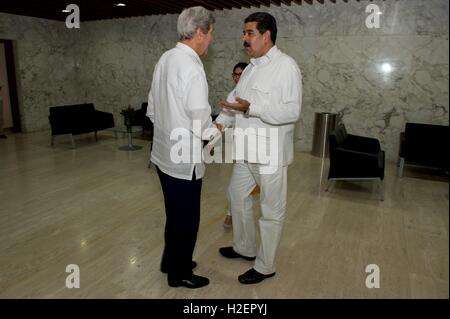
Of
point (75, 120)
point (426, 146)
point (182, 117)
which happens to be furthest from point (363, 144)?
point (75, 120)

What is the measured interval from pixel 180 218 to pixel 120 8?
672cm

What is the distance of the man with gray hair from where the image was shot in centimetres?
201

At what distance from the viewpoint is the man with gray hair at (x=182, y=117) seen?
6.59ft

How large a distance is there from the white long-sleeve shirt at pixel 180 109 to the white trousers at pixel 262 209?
17.5 inches

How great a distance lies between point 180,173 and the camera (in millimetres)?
2148

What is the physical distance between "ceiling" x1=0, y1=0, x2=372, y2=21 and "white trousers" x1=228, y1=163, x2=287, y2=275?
5.14m

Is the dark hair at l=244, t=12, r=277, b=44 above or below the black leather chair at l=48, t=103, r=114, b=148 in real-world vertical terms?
above

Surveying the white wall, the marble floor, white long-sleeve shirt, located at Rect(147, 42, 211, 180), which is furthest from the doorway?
white long-sleeve shirt, located at Rect(147, 42, 211, 180)

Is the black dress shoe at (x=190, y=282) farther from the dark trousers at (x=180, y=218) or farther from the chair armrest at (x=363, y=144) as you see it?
the chair armrest at (x=363, y=144)

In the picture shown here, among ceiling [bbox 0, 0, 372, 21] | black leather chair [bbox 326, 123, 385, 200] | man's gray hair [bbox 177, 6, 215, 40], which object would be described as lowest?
black leather chair [bbox 326, 123, 385, 200]

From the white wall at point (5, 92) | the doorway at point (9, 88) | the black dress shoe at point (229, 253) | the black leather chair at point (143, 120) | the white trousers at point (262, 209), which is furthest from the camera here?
the white wall at point (5, 92)

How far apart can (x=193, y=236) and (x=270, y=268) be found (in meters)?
0.66

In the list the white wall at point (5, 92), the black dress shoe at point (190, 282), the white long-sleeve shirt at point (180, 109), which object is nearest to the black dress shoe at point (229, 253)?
the black dress shoe at point (190, 282)

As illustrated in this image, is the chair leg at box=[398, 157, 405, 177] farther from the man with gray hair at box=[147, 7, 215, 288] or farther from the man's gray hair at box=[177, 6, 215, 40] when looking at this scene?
the man's gray hair at box=[177, 6, 215, 40]
